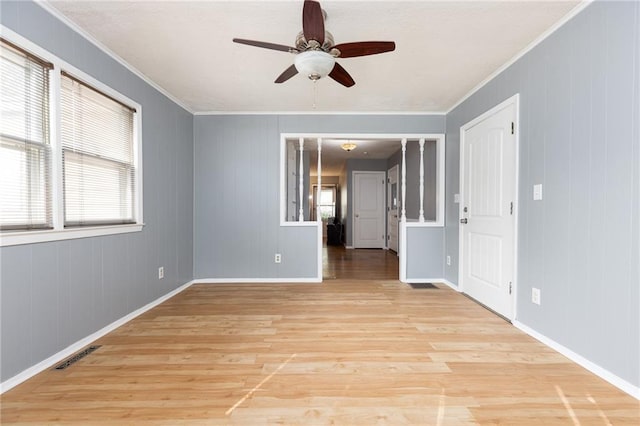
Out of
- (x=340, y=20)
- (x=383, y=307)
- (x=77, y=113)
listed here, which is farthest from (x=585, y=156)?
(x=77, y=113)

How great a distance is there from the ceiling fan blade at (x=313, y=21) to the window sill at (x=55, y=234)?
2092 mm

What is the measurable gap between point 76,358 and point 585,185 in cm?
366

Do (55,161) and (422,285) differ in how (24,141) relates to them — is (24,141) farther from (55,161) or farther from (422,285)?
(422,285)

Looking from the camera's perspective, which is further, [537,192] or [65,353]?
[537,192]

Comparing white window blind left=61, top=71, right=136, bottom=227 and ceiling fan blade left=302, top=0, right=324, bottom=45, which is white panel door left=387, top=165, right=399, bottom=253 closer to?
ceiling fan blade left=302, top=0, right=324, bottom=45

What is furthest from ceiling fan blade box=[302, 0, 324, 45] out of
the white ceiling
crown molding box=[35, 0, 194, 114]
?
crown molding box=[35, 0, 194, 114]

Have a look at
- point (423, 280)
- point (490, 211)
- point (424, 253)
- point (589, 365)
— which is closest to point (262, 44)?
point (490, 211)

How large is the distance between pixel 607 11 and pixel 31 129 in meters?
3.66

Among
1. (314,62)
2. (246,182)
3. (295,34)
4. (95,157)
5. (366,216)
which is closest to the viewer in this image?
(314,62)

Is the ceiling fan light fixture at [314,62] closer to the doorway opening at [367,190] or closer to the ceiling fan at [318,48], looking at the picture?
the ceiling fan at [318,48]

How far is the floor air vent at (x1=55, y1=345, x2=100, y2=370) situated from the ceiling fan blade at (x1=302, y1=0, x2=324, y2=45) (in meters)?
2.65

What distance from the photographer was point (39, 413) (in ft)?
4.74

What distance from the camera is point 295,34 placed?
7.19ft

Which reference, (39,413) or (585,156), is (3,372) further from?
(585,156)
